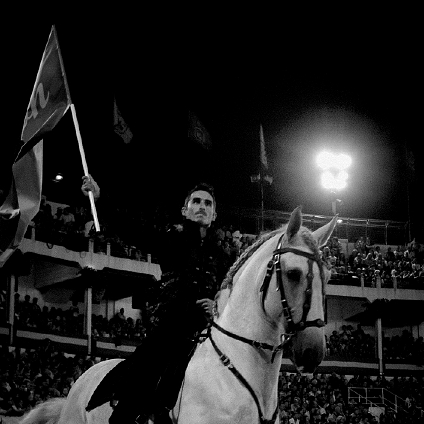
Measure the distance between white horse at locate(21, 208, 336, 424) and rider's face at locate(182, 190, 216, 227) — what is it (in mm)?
706

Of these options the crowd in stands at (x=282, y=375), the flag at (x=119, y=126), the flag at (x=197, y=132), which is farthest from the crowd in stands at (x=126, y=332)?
the flag at (x=197, y=132)

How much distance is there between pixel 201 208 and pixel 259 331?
142 centimetres

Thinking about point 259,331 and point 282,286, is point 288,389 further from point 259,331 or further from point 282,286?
point 282,286

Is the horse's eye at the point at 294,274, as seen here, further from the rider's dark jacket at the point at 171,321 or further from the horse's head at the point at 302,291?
the rider's dark jacket at the point at 171,321

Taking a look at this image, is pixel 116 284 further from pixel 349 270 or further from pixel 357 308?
pixel 357 308

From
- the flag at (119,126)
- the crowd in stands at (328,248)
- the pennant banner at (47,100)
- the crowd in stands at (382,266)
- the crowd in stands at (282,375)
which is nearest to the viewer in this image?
the pennant banner at (47,100)

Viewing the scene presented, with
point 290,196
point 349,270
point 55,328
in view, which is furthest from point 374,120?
point 55,328

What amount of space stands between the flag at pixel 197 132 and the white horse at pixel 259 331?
85.2 feet

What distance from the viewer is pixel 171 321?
5828 mm

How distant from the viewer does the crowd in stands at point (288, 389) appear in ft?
51.1

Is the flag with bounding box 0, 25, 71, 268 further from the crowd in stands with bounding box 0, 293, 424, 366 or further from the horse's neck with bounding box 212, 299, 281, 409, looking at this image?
the crowd in stands with bounding box 0, 293, 424, 366

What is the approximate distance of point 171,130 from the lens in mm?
37875

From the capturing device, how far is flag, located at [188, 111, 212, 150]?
31.4 metres

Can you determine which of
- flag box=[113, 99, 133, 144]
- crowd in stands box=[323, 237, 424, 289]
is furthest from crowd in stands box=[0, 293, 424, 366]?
flag box=[113, 99, 133, 144]
